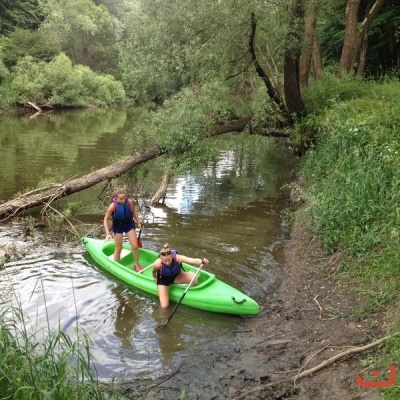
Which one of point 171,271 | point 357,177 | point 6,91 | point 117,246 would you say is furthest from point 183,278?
point 6,91

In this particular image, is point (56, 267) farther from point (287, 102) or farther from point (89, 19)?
point (89, 19)

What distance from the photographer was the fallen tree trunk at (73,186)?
9.81 m

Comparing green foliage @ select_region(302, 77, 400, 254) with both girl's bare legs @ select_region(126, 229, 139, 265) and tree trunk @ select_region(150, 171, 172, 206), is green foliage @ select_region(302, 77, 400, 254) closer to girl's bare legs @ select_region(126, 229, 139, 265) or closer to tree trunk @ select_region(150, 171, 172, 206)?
girl's bare legs @ select_region(126, 229, 139, 265)

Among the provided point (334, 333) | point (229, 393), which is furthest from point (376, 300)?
point (229, 393)

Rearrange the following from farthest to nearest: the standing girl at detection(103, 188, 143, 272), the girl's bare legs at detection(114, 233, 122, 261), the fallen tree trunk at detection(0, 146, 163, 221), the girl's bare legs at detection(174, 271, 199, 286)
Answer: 1. the fallen tree trunk at detection(0, 146, 163, 221)
2. the girl's bare legs at detection(114, 233, 122, 261)
3. the standing girl at detection(103, 188, 143, 272)
4. the girl's bare legs at detection(174, 271, 199, 286)

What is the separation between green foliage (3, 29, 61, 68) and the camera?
37.1m

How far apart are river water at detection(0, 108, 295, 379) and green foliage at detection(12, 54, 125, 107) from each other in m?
20.3

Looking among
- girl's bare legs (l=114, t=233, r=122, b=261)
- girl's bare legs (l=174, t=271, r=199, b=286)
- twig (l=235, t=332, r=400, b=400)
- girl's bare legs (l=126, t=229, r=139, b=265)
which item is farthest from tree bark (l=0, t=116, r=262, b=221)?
twig (l=235, t=332, r=400, b=400)

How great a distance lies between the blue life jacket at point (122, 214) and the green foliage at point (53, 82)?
31.4 m

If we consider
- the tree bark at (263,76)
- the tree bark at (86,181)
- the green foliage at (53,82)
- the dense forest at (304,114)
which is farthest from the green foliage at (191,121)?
the green foliage at (53,82)

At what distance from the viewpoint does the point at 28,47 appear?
38.4 m

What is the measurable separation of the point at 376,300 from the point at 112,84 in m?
46.0

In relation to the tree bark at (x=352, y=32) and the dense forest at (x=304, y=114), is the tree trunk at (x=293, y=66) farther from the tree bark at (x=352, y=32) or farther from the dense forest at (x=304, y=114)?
the tree bark at (x=352, y=32)

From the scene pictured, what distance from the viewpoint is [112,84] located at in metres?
47.5
